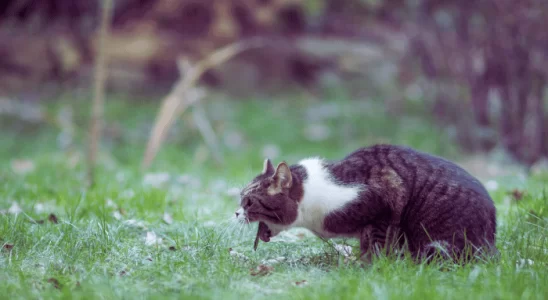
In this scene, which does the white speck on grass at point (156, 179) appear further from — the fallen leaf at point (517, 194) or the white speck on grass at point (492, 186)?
the fallen leaf at point (517, 194)

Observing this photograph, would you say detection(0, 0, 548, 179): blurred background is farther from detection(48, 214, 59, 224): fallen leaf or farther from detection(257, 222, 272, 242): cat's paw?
detection(257, 222, 272, 242): cat's paw

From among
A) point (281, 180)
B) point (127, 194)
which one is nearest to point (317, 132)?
point (127, 194)

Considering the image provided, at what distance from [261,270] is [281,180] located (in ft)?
1.69

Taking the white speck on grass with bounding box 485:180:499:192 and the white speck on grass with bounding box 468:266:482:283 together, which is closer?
the white speck on grass with bounding box 468:266:482:283

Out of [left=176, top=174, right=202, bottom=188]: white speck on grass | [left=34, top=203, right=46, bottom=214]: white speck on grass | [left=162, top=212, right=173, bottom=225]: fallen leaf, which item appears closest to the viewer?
[left=162, top=212, right=173, bottom=225]: fallen leaf

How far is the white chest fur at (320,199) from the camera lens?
3229 mm

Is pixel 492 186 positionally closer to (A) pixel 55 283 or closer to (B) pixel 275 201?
(B) pixel 275 201

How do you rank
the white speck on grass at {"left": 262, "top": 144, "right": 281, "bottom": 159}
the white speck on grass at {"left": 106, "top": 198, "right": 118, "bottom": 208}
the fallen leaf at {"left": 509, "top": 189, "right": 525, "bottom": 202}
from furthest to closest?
the white speck on grass at {"left": 262, "top": 144, "right": 281, "bottom": 159} → the fallen leaf at {"left": 509, "top": 189, "right": 525, "bottom": 202} → the white speck on grass at {"left": 106, "top": 198, "right": 118, "bottom": 208}

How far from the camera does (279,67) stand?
10.1m

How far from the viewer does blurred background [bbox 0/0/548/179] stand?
7.32 metres

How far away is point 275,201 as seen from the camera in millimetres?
3287

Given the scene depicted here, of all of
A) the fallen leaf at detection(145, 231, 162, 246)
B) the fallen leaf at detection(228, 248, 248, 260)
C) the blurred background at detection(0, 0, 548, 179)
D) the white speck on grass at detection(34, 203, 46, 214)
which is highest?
the blurred background at detection(0, 0, 548, 179)

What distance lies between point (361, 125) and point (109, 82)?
12.8 ft

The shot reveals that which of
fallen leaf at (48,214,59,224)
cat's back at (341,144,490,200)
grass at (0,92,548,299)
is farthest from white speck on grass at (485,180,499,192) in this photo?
fallen leaf at (48,214,59,224)
